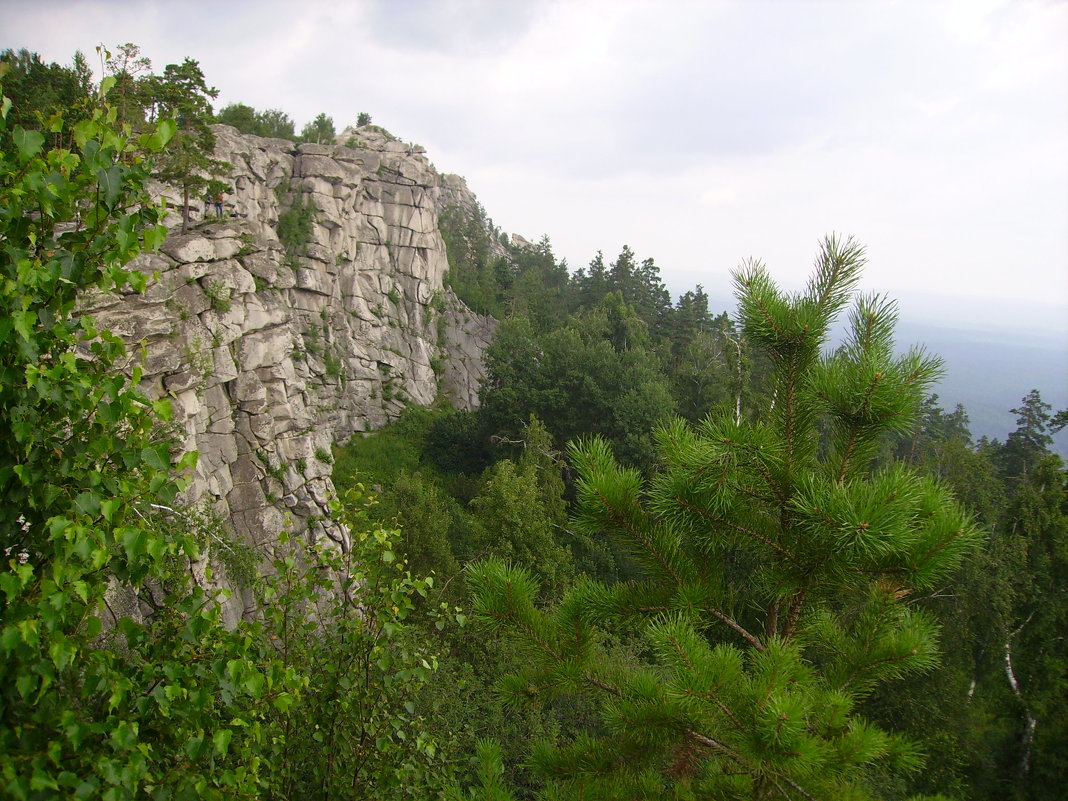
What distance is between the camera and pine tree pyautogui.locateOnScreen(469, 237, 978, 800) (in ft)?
9.62

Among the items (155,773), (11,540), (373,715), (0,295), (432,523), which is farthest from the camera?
(432,523)

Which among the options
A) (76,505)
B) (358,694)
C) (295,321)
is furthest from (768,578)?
(295,321)

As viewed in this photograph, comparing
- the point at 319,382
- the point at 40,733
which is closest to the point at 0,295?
the point at 40,733

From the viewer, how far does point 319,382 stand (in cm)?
3247

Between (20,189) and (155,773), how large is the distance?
2.33 m

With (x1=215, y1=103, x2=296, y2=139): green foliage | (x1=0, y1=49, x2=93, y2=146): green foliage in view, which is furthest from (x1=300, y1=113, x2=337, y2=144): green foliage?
(x1=0, y1=49, x2=93, y2=146): green foliage

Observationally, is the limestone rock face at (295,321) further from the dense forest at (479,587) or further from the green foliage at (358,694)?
the dense forest at (479,587)

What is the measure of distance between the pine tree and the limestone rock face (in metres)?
3.42

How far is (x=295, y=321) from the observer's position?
106 feet

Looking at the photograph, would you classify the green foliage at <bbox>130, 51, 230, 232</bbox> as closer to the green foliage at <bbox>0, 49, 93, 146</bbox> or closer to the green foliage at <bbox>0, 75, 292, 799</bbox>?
the green foliage at <bbox>0, 49, 93, 146</bbox>

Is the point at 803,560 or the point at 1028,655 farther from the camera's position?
the point at 1028,655

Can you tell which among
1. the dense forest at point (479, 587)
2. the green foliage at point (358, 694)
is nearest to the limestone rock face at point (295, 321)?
the green foliage at point (358, 694)

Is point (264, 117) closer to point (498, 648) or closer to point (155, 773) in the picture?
point (498, 648)

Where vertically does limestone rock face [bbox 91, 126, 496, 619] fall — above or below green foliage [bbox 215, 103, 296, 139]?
below
